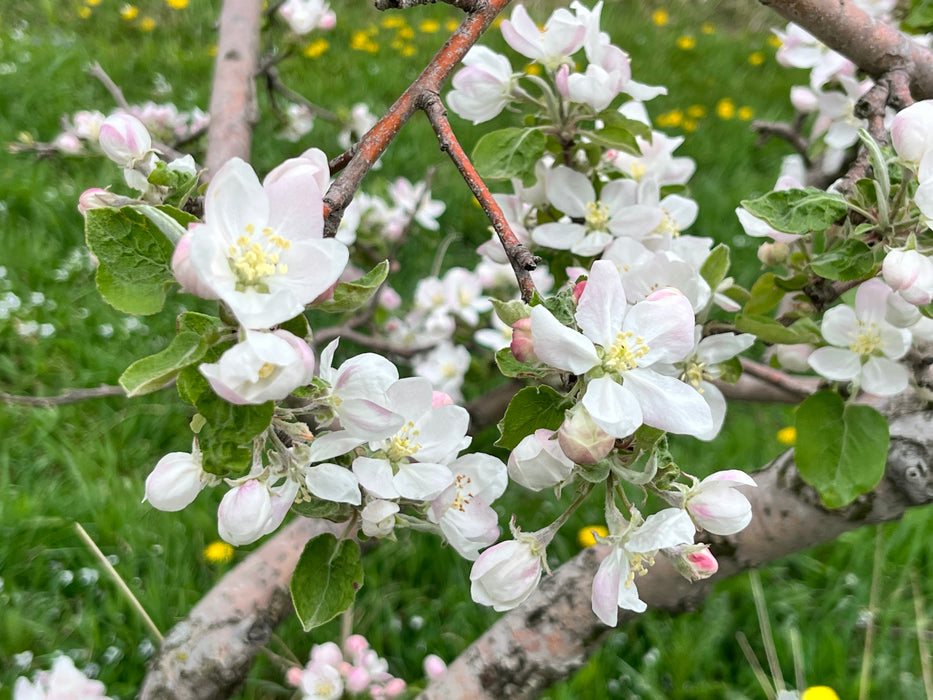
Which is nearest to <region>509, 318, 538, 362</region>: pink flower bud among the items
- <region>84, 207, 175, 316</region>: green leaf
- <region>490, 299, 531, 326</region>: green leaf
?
<region>490, 299, 531, 326</region>: green leaf

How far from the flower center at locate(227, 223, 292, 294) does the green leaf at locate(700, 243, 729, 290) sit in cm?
47

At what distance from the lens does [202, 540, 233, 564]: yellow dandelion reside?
1640mm

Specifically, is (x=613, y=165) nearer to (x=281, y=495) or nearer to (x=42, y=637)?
(x=281, y=495)

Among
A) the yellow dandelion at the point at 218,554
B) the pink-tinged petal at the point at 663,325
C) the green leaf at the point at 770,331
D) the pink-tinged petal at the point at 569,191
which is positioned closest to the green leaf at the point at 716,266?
the green leaf at the point at 770,331

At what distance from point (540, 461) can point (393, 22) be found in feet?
13.2

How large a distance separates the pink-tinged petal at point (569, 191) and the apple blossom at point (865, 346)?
28 cm

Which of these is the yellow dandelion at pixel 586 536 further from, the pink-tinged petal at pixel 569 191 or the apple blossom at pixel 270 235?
the apple blossom at pixel 270 235

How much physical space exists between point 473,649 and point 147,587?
2.58ft

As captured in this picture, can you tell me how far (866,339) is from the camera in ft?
2.57

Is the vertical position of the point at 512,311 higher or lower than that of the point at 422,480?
higher

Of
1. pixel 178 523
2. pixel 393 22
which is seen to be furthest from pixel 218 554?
pixel 393 22

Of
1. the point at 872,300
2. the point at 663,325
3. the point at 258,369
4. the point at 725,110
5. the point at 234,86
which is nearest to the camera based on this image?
→ the point at 258,369

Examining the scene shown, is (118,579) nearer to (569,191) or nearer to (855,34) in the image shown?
(569,191)

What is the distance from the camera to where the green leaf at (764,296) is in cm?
84
